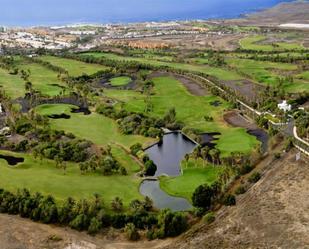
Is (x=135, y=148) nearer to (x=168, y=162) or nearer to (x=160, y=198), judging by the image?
(x=168, y=162)

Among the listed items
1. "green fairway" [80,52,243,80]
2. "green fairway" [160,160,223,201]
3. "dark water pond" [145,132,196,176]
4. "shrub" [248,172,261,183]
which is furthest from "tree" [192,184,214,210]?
"green fairway" [80,52,243,80]

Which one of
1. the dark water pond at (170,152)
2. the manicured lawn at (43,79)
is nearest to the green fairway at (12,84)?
the manicured lawn at (43,79)

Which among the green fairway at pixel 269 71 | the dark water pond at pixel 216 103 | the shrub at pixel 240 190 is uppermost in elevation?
the green fairway at pixel 269 71

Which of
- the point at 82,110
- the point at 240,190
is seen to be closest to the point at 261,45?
the point at 82,110

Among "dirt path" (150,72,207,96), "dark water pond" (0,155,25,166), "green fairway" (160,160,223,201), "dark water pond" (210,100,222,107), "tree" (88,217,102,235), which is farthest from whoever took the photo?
"dirt path" (150,72,207,96)

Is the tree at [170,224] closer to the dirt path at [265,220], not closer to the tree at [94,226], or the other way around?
the dirt path at [265,220]

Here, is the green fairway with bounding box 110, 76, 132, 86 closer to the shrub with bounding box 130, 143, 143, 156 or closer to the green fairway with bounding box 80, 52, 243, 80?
the green fairway with bounding box 80, 52, 243, 80
